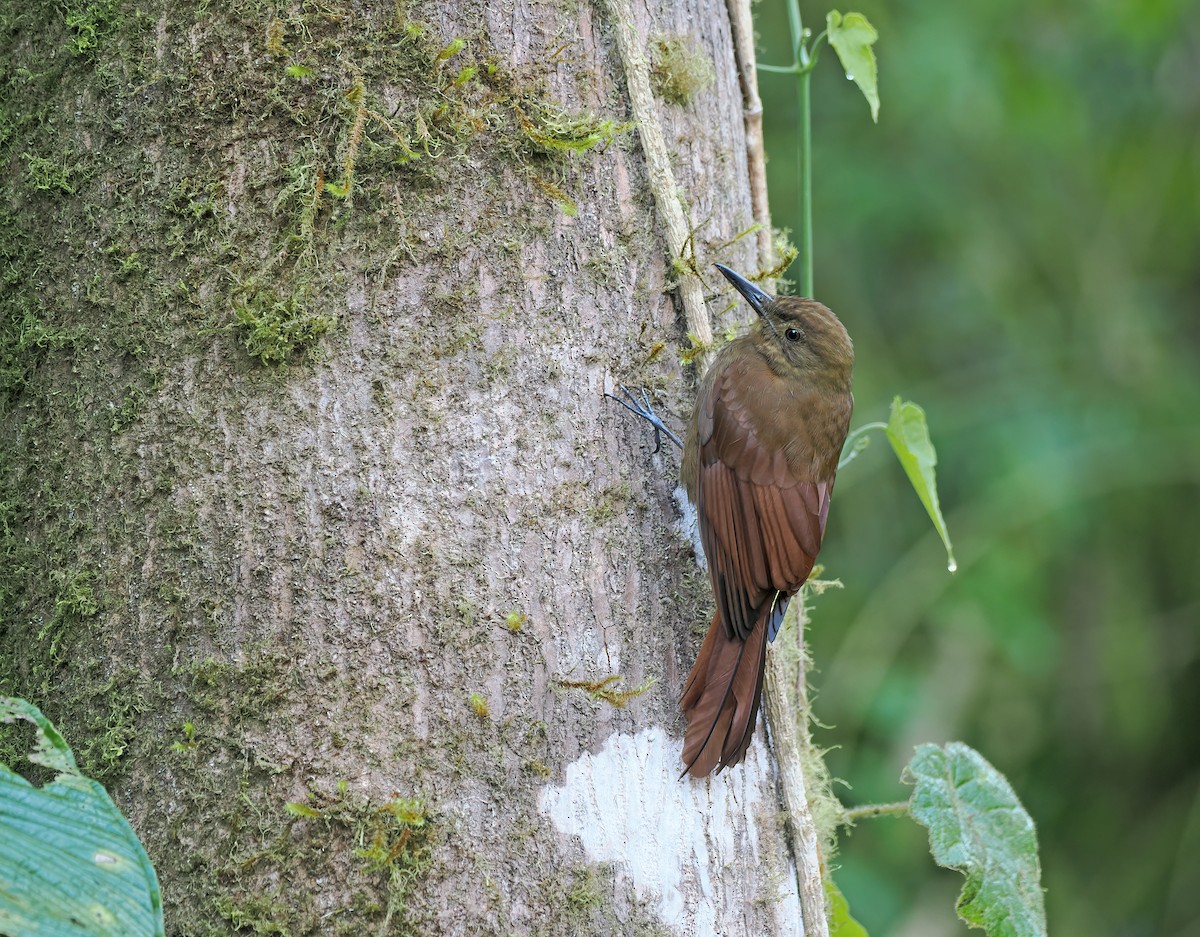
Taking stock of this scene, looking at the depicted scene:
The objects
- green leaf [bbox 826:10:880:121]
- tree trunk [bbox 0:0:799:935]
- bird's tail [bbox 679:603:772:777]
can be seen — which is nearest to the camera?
tree trunk [bbox 0:0:799:935]

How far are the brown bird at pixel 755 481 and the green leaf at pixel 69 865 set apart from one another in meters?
0.75

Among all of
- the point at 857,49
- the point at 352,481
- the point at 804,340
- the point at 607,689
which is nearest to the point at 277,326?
the point at 352,481

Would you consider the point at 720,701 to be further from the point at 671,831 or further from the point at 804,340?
the point at 804,340

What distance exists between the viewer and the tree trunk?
1.51m

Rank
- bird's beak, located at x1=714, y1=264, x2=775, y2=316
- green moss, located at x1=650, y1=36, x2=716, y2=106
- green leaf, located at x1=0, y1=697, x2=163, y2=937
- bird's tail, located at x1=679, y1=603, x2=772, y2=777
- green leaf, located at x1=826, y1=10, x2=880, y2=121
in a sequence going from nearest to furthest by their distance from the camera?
green leaf, located at x1=0, y1=697, x2=163, y2=937
bird's tail, located at x1=679, y1=603, x2=772, y2=777
green moss, located at x1=650, y1=36, x2=716, y2=106
bird's beak, located at x1=714, y1=264, x2=775, y2=316
green leaf, located at x1=826, y1=10, x2=880, y2=121

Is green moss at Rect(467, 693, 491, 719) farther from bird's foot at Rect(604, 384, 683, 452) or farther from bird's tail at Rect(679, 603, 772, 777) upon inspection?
bird's foot at Rect(604, 384, 683, 452)

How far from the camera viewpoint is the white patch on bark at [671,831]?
5.08 ft

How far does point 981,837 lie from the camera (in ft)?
6.69

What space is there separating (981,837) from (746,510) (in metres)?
0.71

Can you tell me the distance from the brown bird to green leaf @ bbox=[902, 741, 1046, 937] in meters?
0.44

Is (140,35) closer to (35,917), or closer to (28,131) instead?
(28,131)

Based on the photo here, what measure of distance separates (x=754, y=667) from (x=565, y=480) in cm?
42

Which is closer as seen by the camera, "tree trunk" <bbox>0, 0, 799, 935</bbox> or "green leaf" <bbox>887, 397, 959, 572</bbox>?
"tree trunk" <bbox>0, 0, 799, 935</bbox>

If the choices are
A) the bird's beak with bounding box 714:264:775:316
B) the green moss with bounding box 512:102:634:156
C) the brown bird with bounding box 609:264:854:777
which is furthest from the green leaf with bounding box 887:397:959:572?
the green moss with bounding box 512:102:634:156
